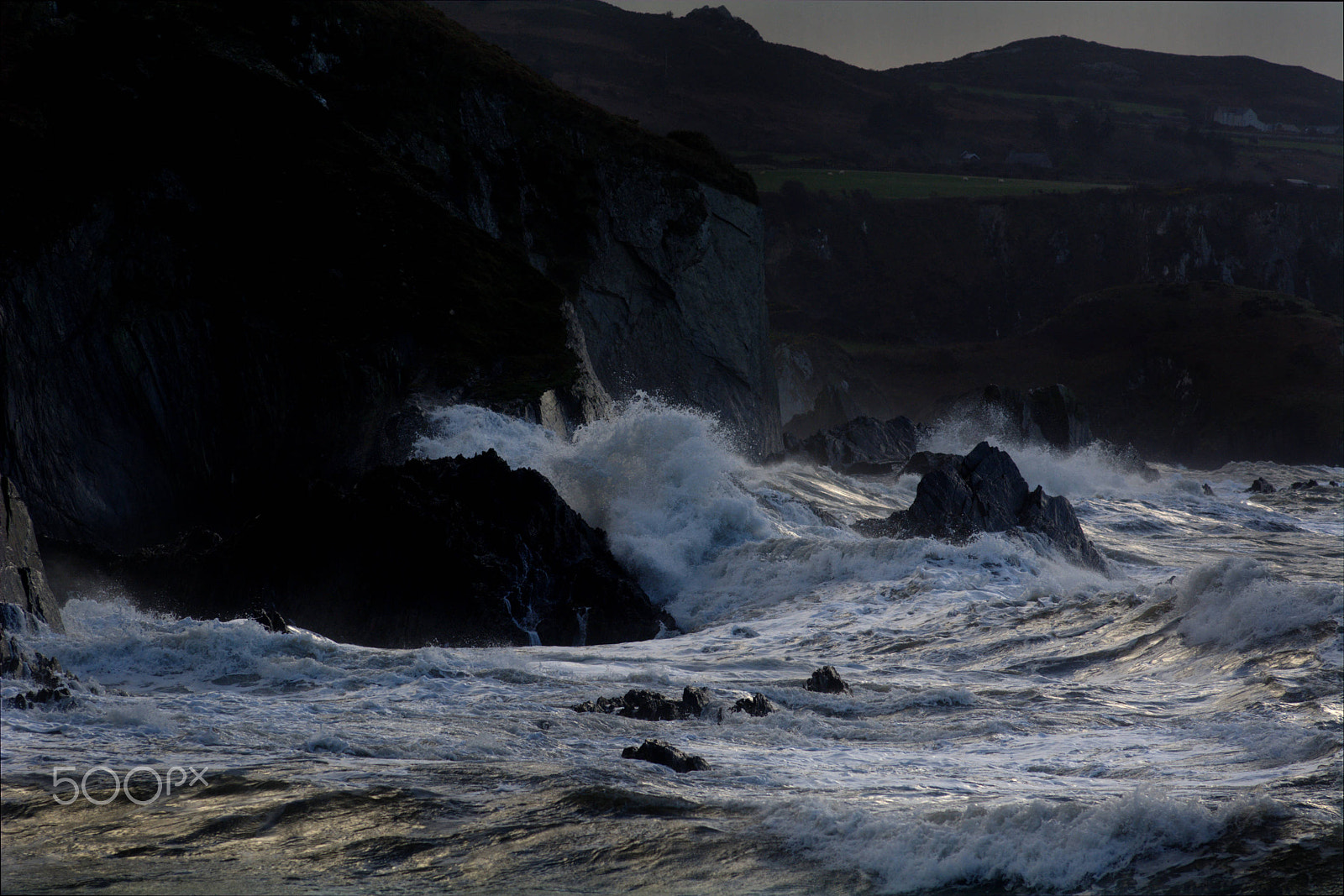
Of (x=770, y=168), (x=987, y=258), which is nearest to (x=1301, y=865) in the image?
(x=987, y=258)

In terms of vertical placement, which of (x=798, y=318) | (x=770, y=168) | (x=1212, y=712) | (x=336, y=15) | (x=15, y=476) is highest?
(x=770, y=168)

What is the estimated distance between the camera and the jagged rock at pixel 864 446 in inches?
1725

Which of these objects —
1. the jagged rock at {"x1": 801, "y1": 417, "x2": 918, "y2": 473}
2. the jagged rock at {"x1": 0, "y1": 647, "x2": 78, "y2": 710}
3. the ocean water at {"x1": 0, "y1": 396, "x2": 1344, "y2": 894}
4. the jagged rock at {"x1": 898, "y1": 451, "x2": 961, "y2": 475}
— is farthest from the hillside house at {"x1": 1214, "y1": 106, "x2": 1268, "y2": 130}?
the jagged rock at {"x1": 0, "y1": 647, "x2": 78, "y2": 710}

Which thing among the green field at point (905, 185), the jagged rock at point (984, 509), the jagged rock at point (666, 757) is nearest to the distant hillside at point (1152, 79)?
the green field at point (905, 185)

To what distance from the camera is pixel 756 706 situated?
11.3 metres

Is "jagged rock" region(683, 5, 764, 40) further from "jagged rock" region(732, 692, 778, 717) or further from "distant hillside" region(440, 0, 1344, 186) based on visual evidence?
"jagged rock" region(732, 692, 778, 717)

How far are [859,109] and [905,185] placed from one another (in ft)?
119

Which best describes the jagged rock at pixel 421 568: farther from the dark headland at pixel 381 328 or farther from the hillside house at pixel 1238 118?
the hillside house at pixel 1238 118

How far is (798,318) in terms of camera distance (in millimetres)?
79812

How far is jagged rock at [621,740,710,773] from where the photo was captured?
354 inches

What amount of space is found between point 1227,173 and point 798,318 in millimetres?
63936

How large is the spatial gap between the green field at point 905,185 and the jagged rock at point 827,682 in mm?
85703

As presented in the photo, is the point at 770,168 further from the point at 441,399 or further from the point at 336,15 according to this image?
the point at 441,399

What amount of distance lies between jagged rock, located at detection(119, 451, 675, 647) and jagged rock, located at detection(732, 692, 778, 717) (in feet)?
16.6
